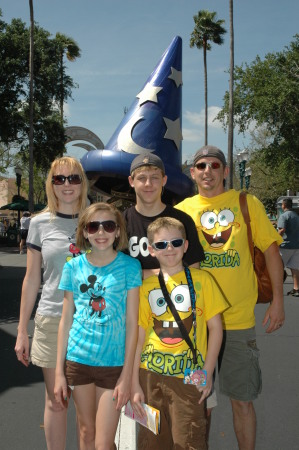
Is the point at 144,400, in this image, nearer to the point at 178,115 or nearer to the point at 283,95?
the point at 178,115

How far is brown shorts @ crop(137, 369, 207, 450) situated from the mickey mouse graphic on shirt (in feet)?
1.34

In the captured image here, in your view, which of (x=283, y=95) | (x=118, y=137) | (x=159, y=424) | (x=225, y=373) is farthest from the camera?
(x=283, y=95)

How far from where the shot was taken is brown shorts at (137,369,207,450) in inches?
91.2

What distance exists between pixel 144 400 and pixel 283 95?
2515 centimetres

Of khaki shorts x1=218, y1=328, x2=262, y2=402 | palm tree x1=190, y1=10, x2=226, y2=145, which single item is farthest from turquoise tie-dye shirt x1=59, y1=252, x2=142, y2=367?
palm tree x1=190, y1=10, x2=226, y2=145

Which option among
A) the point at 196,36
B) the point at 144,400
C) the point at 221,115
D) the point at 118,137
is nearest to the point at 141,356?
the point at 144,400

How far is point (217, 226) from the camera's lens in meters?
2.98

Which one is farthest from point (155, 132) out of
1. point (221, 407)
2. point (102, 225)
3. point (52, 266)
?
point (102, 225)

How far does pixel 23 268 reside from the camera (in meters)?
14.0

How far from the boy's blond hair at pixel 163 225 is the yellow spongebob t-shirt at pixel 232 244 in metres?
0.43

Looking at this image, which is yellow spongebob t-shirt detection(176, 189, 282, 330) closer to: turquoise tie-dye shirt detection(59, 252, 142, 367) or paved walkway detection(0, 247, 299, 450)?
turquoise tie-dye shirt detection(59, 252, 142, 367)

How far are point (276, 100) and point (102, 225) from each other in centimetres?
2526

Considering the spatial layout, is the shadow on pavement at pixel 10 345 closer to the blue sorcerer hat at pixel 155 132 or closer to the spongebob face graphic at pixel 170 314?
the spongebob face graphic at pixel 170 314

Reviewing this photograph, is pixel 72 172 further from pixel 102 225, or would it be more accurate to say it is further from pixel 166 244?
pixel 166 244
